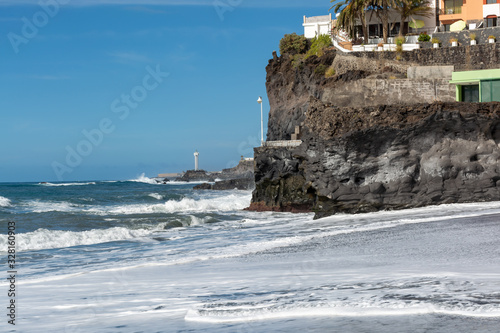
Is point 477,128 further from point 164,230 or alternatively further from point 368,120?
point 164,230

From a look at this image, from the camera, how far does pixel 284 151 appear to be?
90.3 feet

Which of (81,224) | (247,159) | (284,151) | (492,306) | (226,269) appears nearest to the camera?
(492,306)

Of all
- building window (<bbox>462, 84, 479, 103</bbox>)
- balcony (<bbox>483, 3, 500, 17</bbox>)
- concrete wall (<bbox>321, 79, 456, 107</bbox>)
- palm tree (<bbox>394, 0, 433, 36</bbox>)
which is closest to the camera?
Result: building window (<bbox>462, 84, 479, 103</bbox>)

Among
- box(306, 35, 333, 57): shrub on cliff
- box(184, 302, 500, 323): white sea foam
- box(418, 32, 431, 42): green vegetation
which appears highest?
box(306, 35, 333, 57): shrub on cliff

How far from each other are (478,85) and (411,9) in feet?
77.6

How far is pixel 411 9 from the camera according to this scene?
46.2m

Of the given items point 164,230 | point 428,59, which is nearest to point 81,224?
point 164,230

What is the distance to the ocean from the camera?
5.09 metres

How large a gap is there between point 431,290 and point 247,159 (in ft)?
258

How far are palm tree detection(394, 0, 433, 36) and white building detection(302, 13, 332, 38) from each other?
877cm

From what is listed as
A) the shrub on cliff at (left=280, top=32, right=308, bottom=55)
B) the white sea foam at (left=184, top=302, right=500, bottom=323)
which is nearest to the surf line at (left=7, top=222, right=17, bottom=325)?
the white sea foam at (left=184, top=302, right=500, bottom=323)

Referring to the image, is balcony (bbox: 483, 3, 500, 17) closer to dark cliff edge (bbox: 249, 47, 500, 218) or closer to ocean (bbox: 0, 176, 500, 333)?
dark cliff edge (bbox: 249, 47, 500, 218)

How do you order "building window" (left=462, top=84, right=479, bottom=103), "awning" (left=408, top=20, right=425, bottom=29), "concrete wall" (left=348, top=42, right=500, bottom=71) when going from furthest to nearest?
1. "awning" (left=408, top=20, right=425, bottom=29)
2. "concrete wall" (left=348, top=42, right=500, bottom=71)
3. "building window" (left=462, top=84, right=479, bottom=103)

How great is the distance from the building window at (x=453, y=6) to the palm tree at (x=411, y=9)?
1.73 m
